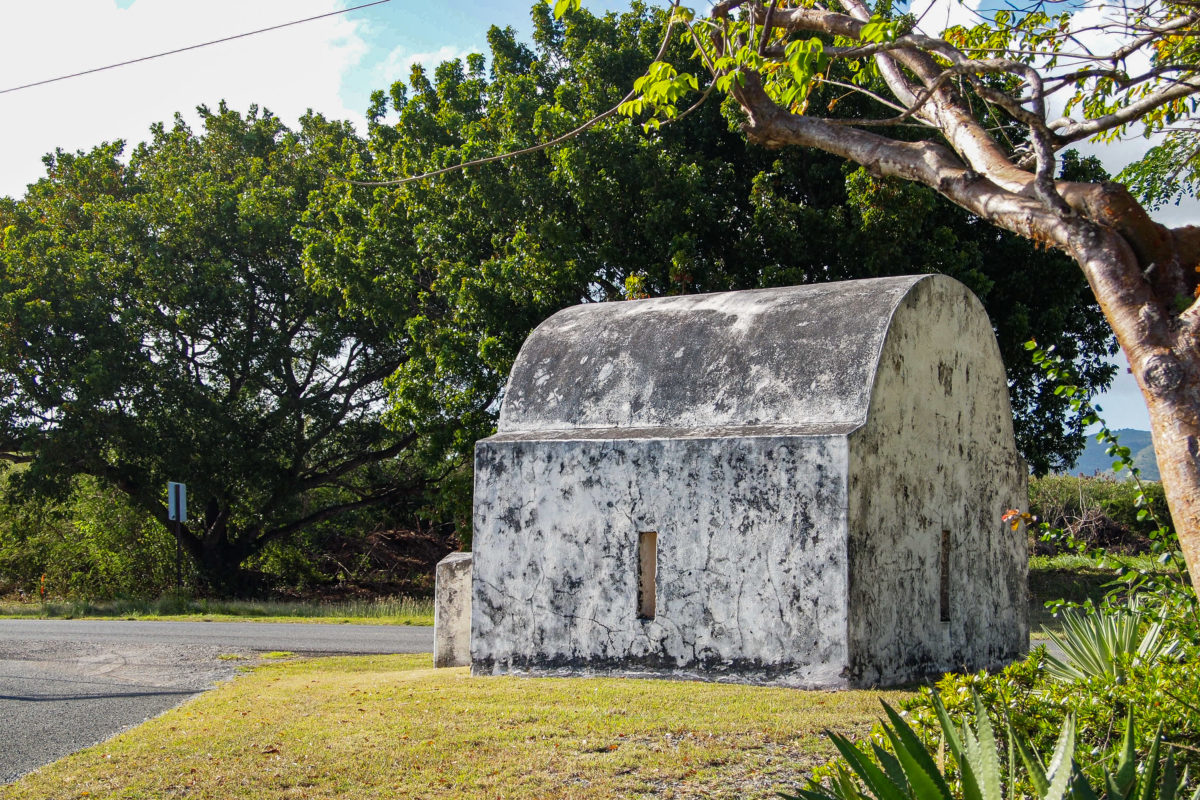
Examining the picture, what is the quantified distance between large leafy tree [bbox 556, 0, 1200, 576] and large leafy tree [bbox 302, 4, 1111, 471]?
10686 millimetres

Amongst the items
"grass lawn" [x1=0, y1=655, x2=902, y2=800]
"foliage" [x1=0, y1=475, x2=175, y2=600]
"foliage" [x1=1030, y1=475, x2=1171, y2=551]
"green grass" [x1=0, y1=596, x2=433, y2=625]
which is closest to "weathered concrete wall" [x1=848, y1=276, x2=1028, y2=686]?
"grass lawn" [x1=0, y1=655, x2=902, y2=800]

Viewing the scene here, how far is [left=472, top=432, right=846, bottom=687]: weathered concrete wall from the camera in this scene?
422 inches

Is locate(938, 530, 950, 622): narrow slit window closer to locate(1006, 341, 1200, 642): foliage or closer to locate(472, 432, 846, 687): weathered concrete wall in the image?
locate(472, 432, 846, 687): weathered concrete wall

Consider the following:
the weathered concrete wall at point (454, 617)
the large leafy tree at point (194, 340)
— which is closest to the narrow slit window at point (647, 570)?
the weathered concrete wall at point (454, 617)

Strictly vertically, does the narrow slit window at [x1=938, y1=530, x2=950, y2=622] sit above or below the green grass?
above

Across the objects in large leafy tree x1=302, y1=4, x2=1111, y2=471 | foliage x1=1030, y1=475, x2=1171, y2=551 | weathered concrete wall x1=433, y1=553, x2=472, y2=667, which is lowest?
weathered concrete wall x1=433, y1=553, x2=472, y2=667

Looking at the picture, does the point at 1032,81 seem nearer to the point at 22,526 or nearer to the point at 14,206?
the point at 14,206

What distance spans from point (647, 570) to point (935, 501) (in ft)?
11.3

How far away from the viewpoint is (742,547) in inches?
436

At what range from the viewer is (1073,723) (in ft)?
11.9

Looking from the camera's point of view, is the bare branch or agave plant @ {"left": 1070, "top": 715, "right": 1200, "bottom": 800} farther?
the bare branch

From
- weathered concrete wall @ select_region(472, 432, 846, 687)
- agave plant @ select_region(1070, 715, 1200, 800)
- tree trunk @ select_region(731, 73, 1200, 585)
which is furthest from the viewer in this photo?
weathered concrete wall @ select_region(472, 432, 846, 687)

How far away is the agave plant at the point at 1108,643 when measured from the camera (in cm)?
670

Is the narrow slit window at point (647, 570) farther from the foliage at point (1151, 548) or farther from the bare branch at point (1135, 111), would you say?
the bare branch at point (1135, 111)
